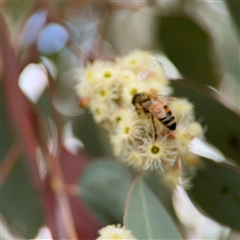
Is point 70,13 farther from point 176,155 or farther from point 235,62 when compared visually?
point 176,155

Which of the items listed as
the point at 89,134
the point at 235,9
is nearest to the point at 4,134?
the point at 89,134

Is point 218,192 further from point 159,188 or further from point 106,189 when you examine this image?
point 106,189

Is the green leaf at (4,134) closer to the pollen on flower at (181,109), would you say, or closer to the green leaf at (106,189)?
the green leaf at (106,189)

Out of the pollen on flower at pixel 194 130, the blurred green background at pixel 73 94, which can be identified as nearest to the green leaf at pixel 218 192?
the blurred green background at pixel 73 94

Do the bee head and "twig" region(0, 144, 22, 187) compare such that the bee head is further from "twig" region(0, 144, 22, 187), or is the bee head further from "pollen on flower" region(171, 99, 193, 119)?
"twig" region(0, 144, 22, 187)

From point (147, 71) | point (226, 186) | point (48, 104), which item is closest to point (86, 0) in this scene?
point (48, 104)

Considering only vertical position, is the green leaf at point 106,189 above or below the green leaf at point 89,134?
above
